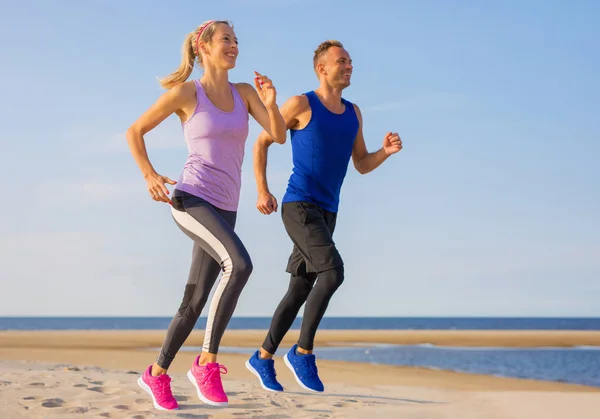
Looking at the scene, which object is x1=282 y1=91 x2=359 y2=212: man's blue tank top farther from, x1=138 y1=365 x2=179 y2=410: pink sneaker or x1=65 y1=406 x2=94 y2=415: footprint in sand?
x1=65 y1=406 x2=94 y2=415: footprint in sand

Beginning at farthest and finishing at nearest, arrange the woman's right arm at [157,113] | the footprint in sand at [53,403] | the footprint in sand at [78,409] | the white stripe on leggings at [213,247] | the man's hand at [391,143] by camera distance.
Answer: the man's hand at [391,143] < the footprint in sand at [53,403] < the footprint in sand at [78,409] < the woman's right arm at [157,113] < the white stripe on leggings at [213,247]

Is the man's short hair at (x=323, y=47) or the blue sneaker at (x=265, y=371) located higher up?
the man's short hair at (x=323, y=47)

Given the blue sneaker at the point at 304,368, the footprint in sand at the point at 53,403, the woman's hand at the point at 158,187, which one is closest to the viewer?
the woman's hand at the point at 158,187

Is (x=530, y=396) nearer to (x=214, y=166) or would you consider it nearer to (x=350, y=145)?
(x=350, y=145)

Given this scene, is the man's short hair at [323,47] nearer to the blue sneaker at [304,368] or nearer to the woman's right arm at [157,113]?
the woman's right arm at [157,113]

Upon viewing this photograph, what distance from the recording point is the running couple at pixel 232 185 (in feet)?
15.3

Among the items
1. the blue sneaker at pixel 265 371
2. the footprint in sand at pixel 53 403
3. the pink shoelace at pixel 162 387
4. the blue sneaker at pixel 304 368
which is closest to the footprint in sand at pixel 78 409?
the footprint in sand at pixel 53 403

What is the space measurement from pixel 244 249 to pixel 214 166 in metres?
0.55

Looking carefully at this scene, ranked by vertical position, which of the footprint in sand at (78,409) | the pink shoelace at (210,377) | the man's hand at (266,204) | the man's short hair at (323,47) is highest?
the man's short hair at (323,47)

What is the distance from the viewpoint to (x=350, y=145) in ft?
18.8

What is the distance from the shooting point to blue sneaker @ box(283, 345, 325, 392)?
550cm

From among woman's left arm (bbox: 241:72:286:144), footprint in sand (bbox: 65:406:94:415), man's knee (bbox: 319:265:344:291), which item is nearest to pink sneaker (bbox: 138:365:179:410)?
footprint in sand (bbox: 65:406:94:415)

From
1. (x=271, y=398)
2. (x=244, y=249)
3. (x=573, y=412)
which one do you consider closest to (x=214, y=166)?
(x=244, y=249)

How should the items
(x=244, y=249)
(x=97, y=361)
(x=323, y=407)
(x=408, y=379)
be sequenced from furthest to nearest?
1. (x=97, y=361)
2. (x=408, y=379)
3. (x=323, y=407)
4. (x=244, y=249)
